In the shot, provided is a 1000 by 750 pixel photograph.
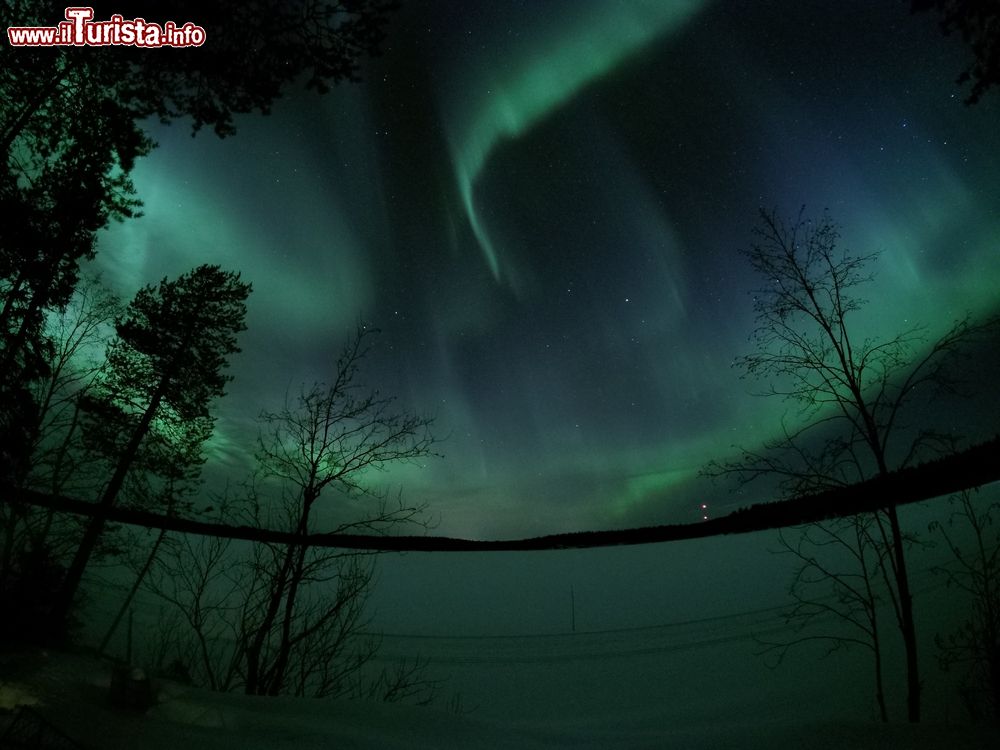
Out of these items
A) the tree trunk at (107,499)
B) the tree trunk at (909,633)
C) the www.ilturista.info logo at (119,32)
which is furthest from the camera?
the tree trunk at (107,499)

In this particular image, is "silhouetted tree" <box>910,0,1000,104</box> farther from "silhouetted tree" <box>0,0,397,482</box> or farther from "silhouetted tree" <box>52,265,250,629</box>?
"silhouetted tree" <box>52,265,250,629</box>

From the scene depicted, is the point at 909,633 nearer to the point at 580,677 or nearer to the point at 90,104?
the point at 90,104

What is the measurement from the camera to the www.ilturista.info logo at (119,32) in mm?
4992

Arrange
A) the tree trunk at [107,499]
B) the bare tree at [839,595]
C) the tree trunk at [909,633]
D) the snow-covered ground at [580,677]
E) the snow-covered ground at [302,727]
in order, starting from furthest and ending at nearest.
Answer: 1. the tree trunk at [107,499]
2. the bare tree at [839,595]
3. the tree trunk at [909,633]
4. the snow-covered ground at [580,677]
5. the snow-covered ground at [302,727]

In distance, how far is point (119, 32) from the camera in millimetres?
5027

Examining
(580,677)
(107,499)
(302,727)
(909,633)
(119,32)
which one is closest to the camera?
(302,727)

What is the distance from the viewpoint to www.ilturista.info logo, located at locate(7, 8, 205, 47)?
499 cm

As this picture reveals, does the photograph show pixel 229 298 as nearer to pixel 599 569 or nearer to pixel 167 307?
pixel 167 307

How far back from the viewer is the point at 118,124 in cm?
615

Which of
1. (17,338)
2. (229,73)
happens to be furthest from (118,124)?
(17,338)

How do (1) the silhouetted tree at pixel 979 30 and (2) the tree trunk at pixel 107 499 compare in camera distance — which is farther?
(2) the tree trunk at pixel 107 499

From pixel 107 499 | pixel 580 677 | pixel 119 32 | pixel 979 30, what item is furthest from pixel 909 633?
pixel 580 677

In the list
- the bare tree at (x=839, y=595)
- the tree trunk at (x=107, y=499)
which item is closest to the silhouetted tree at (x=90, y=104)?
the tree trunk at (x=107, y=499)

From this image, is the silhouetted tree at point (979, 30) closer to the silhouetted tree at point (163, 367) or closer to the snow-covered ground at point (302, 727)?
the snow-covered ground at point (302, 727)
